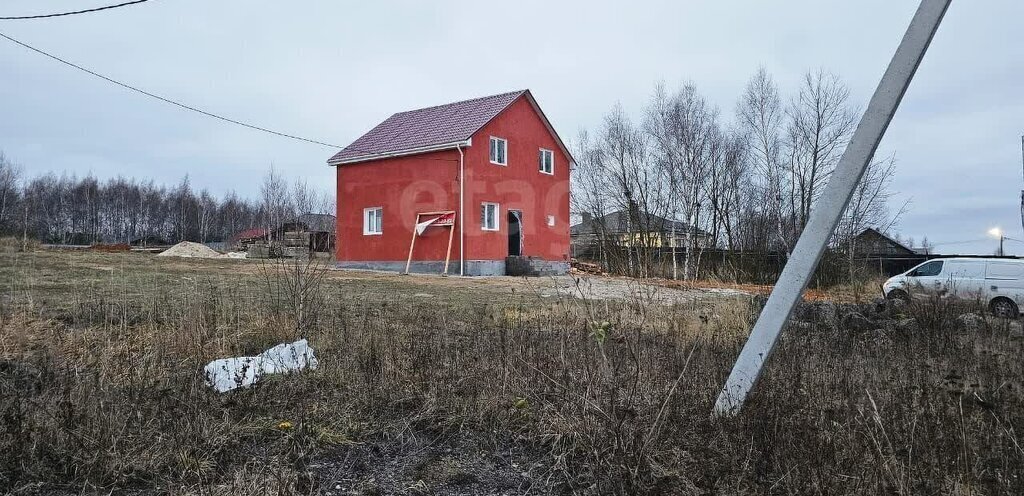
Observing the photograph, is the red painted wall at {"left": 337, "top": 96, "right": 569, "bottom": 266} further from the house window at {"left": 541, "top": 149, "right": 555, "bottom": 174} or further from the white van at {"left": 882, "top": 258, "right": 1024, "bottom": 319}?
the white van at {"left": 882, "top": 258, "right": 1024, "bottom": 319}

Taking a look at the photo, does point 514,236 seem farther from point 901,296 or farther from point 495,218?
point 901,296

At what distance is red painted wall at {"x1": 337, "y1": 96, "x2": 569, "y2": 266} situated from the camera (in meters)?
20.0

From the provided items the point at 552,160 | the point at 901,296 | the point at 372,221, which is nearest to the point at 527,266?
the point at 552,160

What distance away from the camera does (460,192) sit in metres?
19.6

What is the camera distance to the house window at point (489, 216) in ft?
66.8

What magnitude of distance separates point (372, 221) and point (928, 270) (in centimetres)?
1723

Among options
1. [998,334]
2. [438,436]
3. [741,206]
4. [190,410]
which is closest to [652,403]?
[438,436]

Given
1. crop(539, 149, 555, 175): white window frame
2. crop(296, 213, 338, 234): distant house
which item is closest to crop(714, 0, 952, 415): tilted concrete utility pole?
crop(296, 213, 338, 234): distant house

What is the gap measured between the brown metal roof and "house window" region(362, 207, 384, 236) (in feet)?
6.33

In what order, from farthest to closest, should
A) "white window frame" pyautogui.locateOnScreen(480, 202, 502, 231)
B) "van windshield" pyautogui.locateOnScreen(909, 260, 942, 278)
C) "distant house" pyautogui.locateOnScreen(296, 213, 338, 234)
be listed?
"white window frame" pyautogui.locateOnScreen(480, 202, 502, 231), "van windshield" pyautogui.locateOnScreen(909, 260, 942, 278), "distant house" pyautogui.locateOnScreen(296, 213, 338, 234)

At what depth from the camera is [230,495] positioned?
2.22 metres

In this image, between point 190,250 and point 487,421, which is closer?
point 487,421

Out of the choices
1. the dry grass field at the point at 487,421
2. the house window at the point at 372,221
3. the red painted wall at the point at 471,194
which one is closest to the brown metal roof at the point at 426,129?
the red painted wall at the point at 471,194

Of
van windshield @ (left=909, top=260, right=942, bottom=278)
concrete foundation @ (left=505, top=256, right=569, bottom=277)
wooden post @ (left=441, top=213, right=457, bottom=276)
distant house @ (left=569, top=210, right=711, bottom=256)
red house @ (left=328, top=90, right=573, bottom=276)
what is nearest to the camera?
van windshield @ (left=909, top=260, right=942, bottom=278)
